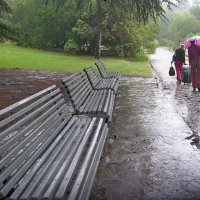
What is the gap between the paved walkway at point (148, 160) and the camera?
4.61m

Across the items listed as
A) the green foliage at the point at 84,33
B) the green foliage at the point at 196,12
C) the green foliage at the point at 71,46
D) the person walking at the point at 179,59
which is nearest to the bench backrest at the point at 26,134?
the person walking at the point at 179,59

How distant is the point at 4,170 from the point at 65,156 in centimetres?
107

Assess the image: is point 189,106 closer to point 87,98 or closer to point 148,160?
point 87,98

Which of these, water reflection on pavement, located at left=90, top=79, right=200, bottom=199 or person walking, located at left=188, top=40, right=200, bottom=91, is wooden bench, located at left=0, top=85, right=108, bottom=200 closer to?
water reflection on pavement, located at left=90, top=79, right=200, bottom=199

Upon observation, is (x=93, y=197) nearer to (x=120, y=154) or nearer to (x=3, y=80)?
(x=120, y=154)

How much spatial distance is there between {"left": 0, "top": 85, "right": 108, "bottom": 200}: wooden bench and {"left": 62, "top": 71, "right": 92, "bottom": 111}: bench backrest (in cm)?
96

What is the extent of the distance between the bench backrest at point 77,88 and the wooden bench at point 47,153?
957mm

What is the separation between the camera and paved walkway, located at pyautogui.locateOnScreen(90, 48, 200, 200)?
181 inches

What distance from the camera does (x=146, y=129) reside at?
25.1ft

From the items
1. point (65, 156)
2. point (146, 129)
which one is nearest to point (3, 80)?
point (146, 129)

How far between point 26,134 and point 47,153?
32 cm

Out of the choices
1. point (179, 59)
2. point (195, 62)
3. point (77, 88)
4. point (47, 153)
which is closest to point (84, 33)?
point (179, 59)

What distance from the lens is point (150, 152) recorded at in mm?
6113

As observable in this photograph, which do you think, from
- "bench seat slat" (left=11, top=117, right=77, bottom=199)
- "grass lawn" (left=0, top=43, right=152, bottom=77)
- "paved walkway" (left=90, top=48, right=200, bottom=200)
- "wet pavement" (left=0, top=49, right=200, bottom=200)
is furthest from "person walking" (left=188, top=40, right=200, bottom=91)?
"bench seat slat" (left=11, top=117, right=77, bottom=199)
